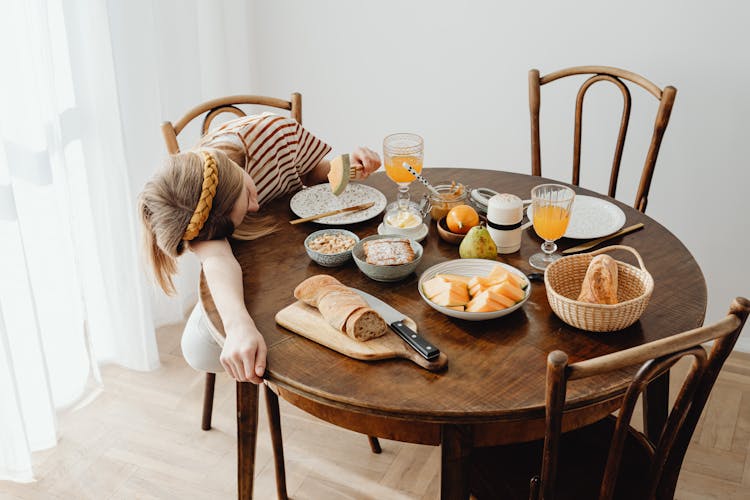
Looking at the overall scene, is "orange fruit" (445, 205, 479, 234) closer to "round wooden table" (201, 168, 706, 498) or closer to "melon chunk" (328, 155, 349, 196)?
"round wooden table" (201, 168, 706, 498)

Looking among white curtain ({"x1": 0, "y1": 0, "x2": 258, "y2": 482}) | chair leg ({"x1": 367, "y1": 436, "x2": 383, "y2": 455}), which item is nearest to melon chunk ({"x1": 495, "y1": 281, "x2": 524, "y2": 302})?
chair leg ({"x1": 367, "y1": 436, "x2": 383, "y2": 455})

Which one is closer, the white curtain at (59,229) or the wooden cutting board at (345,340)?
the wooden cutting board at (345,340)

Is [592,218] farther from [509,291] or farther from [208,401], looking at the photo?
[208,401]

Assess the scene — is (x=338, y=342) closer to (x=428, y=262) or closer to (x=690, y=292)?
(x=428, y=262)

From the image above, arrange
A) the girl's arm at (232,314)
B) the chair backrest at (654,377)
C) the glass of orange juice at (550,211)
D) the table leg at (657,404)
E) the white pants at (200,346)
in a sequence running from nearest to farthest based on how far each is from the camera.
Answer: the chair backrest at (654,377), the girl's arm at (232,314), the glass of orange juice at (550,211), the table leg at (657,404), the white pants at (200,346)

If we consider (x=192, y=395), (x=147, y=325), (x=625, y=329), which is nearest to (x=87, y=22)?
(x=147, y=325)

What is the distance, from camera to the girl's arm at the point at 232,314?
125 centimetres

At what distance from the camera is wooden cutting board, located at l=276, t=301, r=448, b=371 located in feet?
4.05

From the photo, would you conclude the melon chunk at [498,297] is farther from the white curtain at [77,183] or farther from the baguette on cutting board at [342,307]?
the white curtain at [77,183]

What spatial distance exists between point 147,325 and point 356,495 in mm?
1003

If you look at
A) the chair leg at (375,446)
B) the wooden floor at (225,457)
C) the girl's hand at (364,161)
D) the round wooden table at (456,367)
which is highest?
the girl's hand at (364,161)

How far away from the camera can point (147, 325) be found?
2.52 metres

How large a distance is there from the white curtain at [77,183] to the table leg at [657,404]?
166 cm

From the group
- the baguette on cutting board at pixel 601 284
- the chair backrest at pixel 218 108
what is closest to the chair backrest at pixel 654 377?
the baguette on cutting board at pixel 601 284
